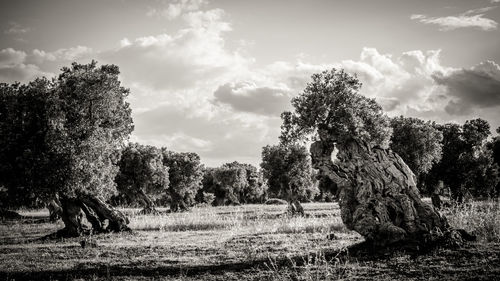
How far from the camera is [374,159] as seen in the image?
1485 cm

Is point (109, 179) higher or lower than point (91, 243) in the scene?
higher

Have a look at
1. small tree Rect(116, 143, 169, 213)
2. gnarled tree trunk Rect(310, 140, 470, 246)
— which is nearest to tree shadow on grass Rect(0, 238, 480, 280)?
gnarled tree trunk Rect(310, 140, 470, 246)

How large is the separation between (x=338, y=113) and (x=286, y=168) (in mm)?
26462

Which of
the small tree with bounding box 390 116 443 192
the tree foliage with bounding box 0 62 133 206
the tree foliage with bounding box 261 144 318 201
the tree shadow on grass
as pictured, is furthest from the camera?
the tree foliage with bounding box 261 144 318 201

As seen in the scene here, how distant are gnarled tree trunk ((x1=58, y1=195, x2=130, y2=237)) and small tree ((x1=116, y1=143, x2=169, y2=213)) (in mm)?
25833

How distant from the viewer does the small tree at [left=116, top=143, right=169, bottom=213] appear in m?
50.1

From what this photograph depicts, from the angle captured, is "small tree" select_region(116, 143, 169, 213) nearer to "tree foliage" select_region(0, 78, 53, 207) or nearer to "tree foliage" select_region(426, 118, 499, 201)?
"tree foliage" select_region(0, 78, 53, 207)

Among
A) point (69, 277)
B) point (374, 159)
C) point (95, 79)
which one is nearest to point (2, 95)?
point (95, 79)

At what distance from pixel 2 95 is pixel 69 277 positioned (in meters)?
16.3

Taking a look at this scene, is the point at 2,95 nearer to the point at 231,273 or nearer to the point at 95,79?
the point at 95,79

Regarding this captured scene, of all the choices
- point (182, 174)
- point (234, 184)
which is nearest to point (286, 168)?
point (182, 174)

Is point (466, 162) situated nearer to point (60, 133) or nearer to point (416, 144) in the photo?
point (416, 144)

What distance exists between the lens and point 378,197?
14312mm

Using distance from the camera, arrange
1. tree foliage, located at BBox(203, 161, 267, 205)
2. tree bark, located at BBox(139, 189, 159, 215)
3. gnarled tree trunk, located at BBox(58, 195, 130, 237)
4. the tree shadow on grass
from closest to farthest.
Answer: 1. the tree shadow on grass
2. gnarled tree trunk, located at BBox(58, 195, 130, 237)
3. tree bark, located at BBox(139, 189, 159, 215)
4. tree foliage, located at BBox(203, 161, 267, 205)
